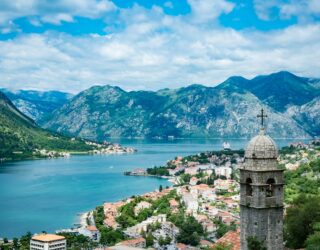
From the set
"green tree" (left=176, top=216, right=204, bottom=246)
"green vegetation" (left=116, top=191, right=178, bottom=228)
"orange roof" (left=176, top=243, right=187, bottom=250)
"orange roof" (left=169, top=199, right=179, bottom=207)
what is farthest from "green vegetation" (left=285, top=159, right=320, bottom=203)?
"green vegetation" (left=116, top=191, right=178, bottom=228)

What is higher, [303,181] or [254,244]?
[254,244]

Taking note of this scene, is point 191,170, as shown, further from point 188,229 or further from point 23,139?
point 23,139

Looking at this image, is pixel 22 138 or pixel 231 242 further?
pixel 22 138

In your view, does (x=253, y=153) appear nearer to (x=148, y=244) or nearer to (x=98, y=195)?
(x=148, y=244)

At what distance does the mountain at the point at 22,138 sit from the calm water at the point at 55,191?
1017 inches

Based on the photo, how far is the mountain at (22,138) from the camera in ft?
473

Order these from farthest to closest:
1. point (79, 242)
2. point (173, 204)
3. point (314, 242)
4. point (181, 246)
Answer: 1. point (173, 204)
2. point (79, 242)
3. point (181, 246)
4. point (314, 242)

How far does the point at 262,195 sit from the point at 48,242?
28776mm

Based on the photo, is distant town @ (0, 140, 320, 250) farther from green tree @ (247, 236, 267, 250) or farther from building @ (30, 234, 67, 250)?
green tree @ (247, 236, 267, 250)

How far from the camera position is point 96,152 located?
167625mm

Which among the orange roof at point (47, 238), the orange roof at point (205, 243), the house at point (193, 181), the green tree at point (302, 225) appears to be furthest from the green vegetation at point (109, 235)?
the house at point (193, 181)

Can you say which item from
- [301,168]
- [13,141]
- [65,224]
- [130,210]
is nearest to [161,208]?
[130,210]

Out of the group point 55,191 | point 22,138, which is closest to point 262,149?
point 55,191

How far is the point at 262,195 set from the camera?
43.3ft
